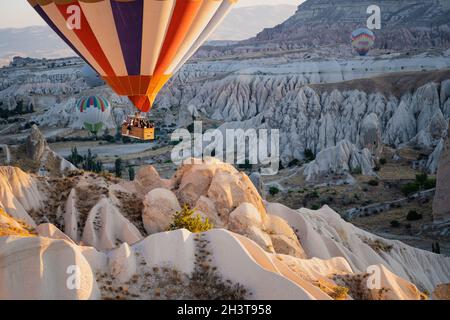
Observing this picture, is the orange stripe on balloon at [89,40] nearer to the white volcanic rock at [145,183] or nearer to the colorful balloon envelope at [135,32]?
the colorful balloon envelope at [135,32]

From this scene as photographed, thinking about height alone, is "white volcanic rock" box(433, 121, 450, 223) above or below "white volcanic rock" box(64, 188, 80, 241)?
below

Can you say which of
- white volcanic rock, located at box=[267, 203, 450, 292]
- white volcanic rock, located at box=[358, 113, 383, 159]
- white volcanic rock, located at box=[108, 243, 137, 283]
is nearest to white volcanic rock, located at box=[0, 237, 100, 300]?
white volcanic rock, located at box=[108, 243, 137, 283]

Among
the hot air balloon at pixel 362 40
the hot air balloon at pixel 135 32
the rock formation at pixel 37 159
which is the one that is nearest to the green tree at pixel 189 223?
the hot air balloon at pixel 135 32

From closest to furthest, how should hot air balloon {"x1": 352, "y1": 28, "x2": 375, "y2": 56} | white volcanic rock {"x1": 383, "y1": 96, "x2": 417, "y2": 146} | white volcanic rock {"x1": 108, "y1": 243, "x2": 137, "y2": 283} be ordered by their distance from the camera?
white volcanic rock {"x1": 108, "y1": 243, "x2": 137, "y2": 283} → white volcanic rock {"x1": 383, "y1": 96, "x2": 417, "y2": 146} → hot air balloon {"x1": 352, "y1": 28, "x2": 375, "y2": 56}

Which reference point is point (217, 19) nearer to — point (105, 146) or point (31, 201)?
point (31, 201)

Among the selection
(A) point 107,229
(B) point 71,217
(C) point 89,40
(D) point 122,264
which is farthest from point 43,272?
(C) point 89,40

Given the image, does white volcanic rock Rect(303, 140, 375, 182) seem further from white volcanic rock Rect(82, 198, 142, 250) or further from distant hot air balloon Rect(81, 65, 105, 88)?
distant hot air balloon Rect(81, 65, 105, 88)
